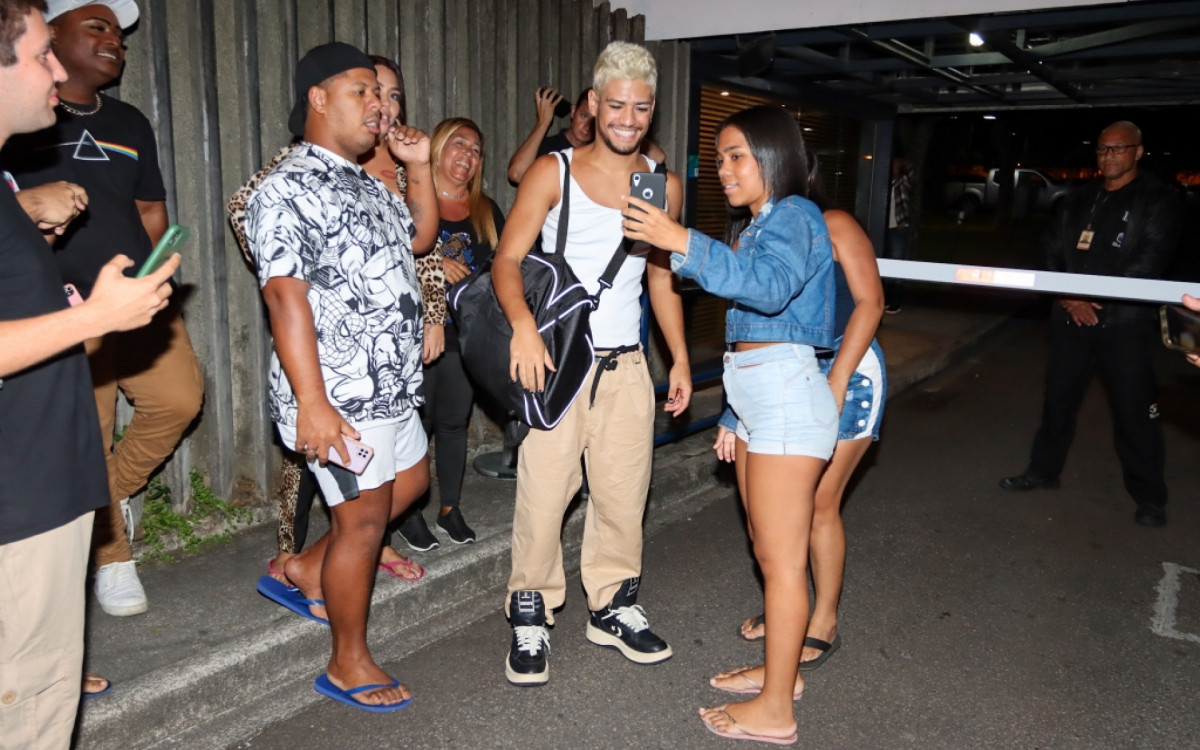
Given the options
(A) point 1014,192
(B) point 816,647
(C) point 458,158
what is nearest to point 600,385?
(B) point 816,647

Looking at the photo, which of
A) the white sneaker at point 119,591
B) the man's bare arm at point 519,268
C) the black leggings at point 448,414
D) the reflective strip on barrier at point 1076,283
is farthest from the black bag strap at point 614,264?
the reflective strip on barrier at point 1076,283

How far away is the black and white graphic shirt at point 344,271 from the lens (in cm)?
268

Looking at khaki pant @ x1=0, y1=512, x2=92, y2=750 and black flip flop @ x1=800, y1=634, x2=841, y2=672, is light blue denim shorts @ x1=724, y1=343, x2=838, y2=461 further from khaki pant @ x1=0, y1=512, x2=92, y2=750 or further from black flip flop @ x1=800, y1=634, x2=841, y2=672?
khaki pant @ x1=0, y1=512, x2=92, y2=750

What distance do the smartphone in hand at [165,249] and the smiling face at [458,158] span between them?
7.99ft

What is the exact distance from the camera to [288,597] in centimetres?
367

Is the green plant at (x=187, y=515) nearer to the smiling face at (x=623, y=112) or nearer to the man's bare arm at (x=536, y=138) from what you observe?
the man's bare arm at (x=536, y=138)

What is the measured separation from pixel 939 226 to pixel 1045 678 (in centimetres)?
1274

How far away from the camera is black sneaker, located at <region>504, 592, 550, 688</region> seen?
3.40 m

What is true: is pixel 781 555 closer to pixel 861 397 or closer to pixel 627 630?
pixel 861 397

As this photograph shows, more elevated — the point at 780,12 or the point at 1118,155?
the point at 780,12

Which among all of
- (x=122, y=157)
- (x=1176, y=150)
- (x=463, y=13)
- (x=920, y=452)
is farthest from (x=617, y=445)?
(x=1176, y=150)

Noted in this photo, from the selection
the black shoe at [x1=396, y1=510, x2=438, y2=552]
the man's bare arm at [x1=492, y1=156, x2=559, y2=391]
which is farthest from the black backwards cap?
the black shoe at [x1=396, y1=510, x2=438, y2=552]

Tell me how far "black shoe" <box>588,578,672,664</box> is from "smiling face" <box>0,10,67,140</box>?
Answer: 2613 millimetres

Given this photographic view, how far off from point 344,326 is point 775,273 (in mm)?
1358
